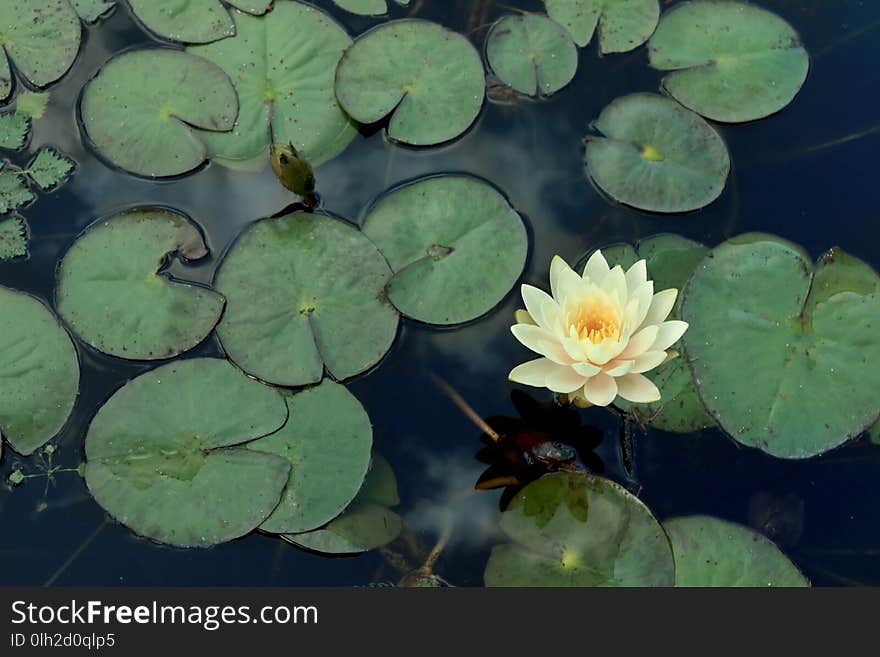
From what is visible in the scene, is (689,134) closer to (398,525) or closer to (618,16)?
(618,16)

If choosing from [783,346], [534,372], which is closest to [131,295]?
[534,372]

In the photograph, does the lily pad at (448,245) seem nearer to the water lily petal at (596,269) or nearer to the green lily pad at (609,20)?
the water lily petal at (596,269)

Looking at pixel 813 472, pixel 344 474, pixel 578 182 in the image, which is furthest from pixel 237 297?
pixel 813 472

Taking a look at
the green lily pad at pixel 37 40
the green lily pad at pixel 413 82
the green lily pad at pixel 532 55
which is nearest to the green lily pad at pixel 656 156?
the green lily pad at pixel 532 55

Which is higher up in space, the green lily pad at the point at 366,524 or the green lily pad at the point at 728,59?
the green lily pad at the point at 728,59

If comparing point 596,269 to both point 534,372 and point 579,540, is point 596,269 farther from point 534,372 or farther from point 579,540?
point 579,540

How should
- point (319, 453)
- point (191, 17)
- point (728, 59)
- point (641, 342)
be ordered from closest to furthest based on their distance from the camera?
point (641, 342)
point (319, 453)
point (191, 17)
point (728, 59)
